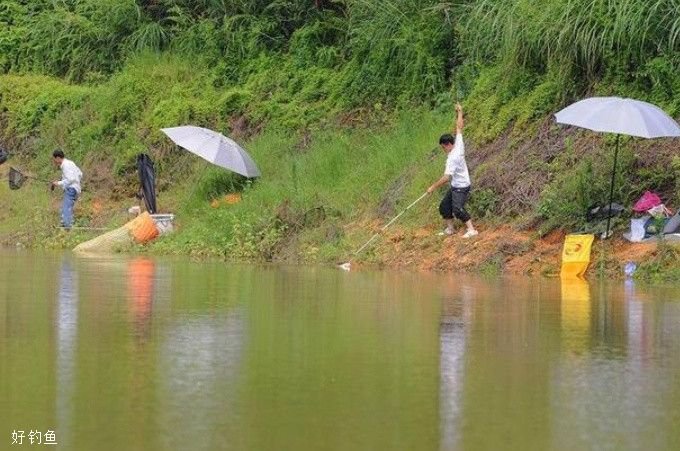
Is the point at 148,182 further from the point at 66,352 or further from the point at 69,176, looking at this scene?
the point at 66,352

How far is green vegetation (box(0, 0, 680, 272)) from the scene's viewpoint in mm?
23062

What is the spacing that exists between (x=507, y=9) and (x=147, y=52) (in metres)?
11.3

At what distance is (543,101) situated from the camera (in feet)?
81.0

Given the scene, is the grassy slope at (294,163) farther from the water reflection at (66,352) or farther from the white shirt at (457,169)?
the water reflection at (66,352)

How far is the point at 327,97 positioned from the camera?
31.2 m

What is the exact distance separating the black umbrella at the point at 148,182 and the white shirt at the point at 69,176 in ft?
4.10

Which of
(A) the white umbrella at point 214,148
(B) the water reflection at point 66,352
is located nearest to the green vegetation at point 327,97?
(A) the white umbrella at point 214,148

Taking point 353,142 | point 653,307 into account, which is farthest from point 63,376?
point 353,142

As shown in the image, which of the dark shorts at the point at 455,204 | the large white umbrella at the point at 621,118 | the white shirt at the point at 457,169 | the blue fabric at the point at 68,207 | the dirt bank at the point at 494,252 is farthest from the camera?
the blue fabric at the point at 68,207

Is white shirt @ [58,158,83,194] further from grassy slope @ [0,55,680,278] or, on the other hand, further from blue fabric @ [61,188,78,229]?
grassy slope @ [0,55,680,278]

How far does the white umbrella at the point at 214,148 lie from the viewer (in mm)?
27359

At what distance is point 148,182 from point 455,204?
847 cm

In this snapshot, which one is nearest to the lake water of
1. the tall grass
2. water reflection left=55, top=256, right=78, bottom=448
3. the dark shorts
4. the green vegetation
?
water reflection left=55, top=256, right=78, bottom=448

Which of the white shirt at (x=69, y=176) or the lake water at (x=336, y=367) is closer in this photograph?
the lake water at (x=336, y=367)
